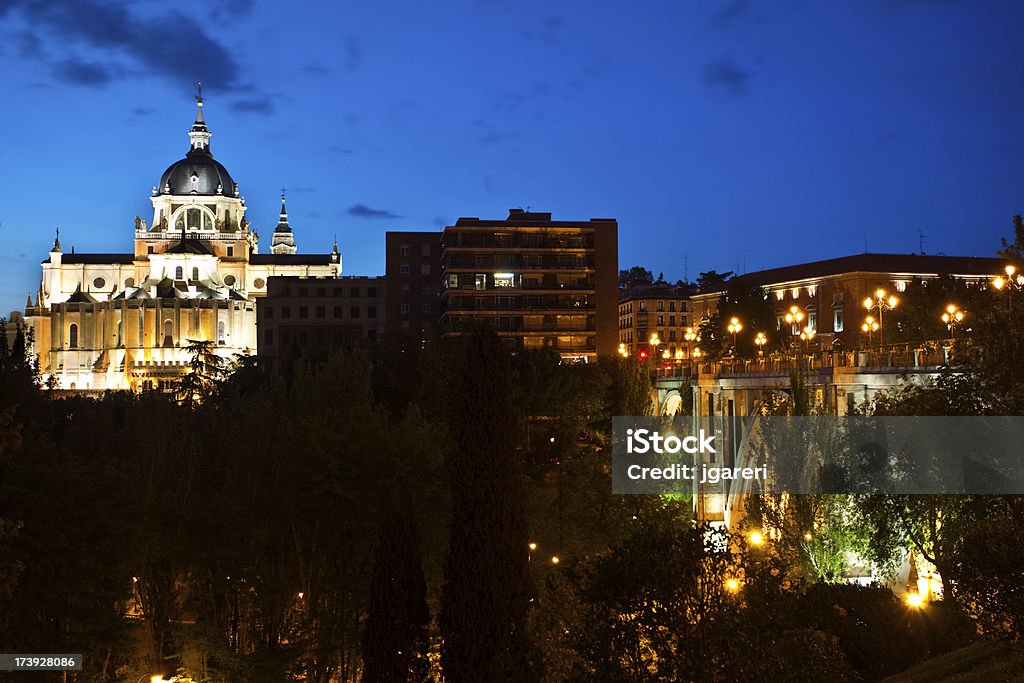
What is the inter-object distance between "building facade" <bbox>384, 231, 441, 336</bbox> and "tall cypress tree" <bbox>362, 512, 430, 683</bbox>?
67.6 metres

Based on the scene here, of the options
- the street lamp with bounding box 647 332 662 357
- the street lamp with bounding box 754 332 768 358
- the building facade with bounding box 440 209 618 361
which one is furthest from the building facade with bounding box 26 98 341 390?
the street lamp with bounding box 754 332 768 358

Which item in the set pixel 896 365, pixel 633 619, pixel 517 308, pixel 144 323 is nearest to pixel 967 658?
pixel 633 619

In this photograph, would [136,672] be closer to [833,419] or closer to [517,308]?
[833,419]

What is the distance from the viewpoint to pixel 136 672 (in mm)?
28156

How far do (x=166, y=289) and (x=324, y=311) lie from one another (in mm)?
46068

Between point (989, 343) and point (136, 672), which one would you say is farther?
point (136, 672)

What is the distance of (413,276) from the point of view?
302 ft

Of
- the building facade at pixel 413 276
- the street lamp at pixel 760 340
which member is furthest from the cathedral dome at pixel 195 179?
the street lamp at pixel 760 340

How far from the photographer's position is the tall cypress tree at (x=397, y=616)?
23922 millimetres

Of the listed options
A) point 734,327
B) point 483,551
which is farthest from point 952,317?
point 483,551

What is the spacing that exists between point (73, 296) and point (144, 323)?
14.1 m

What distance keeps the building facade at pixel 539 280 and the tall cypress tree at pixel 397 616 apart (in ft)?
197

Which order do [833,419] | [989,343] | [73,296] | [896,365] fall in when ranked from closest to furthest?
[989,343] → [833,419] → [896,365] → [73,296]

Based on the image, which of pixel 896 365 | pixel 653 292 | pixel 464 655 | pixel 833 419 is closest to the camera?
pixel 464 655
